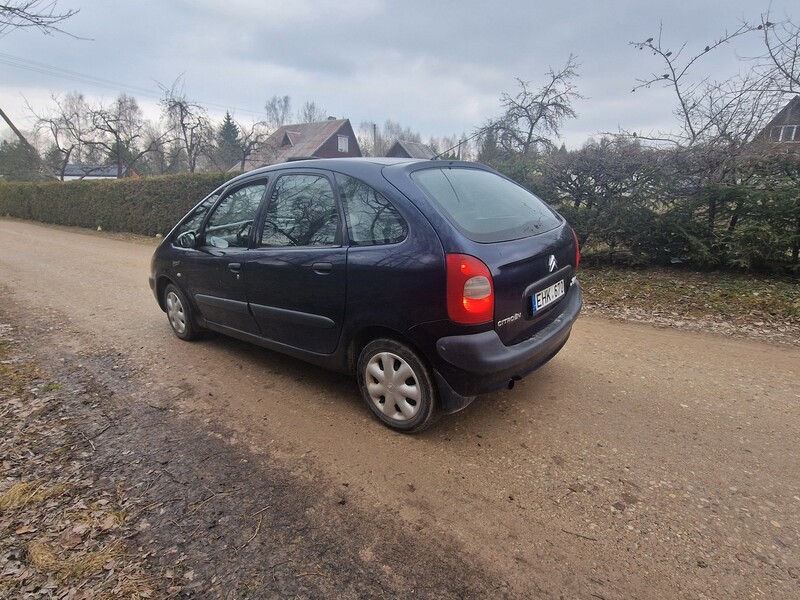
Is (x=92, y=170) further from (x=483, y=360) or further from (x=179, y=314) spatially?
(x=483, y=360)

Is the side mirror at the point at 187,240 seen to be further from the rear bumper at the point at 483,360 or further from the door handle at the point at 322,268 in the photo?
the rear bumper at the point at 483,360

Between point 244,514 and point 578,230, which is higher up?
point 578,230

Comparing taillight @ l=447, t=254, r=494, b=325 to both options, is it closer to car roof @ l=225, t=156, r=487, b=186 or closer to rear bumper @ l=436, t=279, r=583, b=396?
rear bumper @ l=436, t=279, r=583, b=396

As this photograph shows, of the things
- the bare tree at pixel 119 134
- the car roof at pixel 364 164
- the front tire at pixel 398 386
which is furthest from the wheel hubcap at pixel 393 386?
the bare tree at pixel 119 134

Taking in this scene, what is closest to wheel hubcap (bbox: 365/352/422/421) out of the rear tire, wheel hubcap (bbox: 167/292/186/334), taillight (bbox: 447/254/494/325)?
taillight (bbox: 447/254/494/325)

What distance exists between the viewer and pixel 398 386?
2.76 m

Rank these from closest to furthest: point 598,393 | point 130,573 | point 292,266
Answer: point 130,573 → point 292,266 → point 598,393

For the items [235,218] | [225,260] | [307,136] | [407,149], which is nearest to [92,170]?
[307,136]

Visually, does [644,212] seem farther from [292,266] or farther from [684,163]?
[292,266]

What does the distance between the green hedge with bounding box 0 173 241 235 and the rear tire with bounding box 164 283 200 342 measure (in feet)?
29.5

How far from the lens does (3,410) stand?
315cm

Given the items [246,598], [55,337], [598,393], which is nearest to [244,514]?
[246,598]

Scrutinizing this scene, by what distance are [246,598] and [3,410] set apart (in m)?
2.69

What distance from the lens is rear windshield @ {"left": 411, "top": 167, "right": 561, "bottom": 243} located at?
2.61 m
